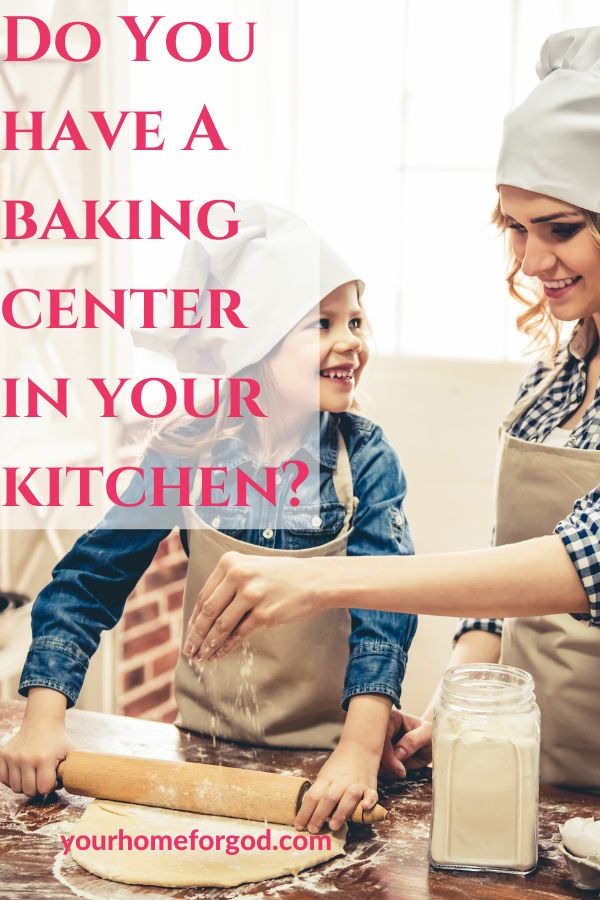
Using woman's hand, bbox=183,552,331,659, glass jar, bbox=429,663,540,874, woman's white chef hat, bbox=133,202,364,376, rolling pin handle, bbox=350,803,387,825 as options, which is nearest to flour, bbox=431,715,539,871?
glass jar, bbox=429,663,540,874

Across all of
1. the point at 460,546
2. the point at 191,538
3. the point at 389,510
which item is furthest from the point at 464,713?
the point at 460,546

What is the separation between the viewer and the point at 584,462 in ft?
4.55

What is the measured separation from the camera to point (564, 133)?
4.57 feet

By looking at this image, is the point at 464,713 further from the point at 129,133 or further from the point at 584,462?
the point at 129,133

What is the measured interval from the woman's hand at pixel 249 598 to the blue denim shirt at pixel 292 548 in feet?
0.73

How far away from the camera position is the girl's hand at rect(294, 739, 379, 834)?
1.12m

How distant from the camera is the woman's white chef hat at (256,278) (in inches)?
59.2

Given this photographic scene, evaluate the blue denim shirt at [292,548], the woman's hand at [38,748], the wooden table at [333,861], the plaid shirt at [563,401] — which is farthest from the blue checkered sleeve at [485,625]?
the woman's hand at [38,748]

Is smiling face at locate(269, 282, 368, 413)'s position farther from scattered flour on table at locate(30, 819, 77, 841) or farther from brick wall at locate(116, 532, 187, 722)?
brick wall at locate(116, 532, 187, 722)

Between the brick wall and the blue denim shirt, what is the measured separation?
1.26m

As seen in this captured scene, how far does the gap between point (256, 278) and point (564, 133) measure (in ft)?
1.53

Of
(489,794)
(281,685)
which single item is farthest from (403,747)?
(489,794)

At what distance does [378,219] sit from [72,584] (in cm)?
182

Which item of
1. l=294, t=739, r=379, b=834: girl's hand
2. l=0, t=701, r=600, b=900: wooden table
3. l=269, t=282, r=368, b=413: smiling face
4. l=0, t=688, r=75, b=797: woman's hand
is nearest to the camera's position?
l=0, t=701, r=600, b=900: wooden table
